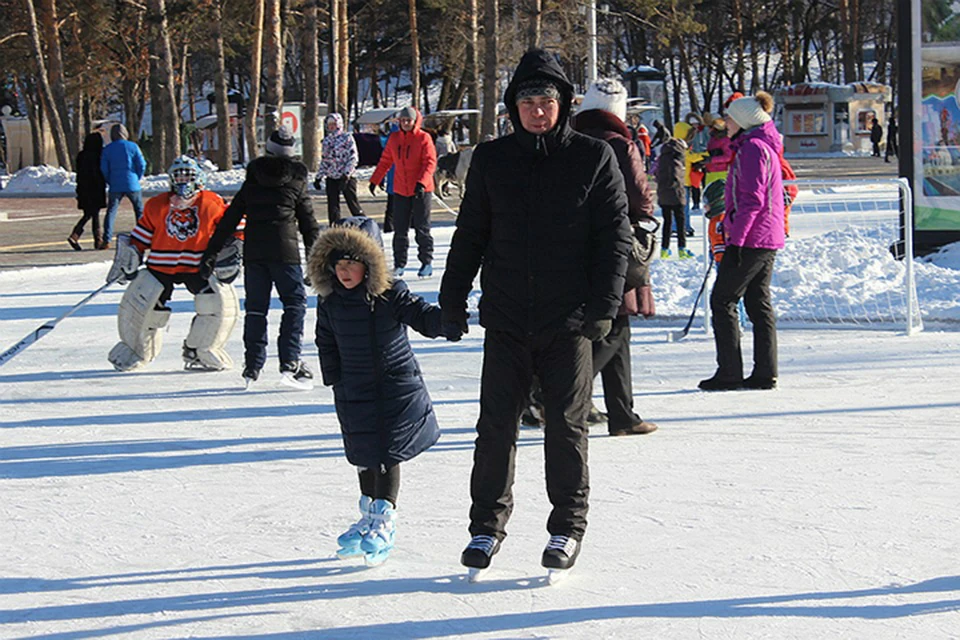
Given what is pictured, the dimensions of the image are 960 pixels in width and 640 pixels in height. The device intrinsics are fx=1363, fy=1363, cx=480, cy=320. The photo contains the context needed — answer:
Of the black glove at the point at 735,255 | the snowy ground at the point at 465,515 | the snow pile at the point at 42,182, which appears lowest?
the snowy ground at the point at 465,515

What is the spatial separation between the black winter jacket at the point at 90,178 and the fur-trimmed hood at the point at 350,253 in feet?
44.0

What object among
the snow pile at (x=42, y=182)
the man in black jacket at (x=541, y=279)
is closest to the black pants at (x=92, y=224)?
the man in black jacket at (x=541, y=279)

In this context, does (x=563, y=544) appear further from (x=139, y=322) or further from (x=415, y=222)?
(x=415, y=222)

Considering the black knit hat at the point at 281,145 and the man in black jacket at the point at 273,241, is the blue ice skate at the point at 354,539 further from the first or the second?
the black knit hat at the point at 281,145

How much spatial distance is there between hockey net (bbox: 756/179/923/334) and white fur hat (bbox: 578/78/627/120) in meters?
2.46

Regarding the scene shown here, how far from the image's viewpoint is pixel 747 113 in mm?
7387

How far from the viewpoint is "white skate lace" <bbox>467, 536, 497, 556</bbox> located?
14.0 feet

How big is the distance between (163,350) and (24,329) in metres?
1.73

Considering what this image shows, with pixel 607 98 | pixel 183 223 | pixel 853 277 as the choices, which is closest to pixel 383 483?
pixel 607 98

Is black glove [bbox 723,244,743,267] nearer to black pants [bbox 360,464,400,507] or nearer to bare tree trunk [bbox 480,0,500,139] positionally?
black pants [bbox 360,464,400,507]

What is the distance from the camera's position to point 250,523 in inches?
201

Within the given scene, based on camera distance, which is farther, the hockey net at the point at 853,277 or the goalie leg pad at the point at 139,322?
the hockey net at the point at 853,277

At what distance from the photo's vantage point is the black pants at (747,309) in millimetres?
7430

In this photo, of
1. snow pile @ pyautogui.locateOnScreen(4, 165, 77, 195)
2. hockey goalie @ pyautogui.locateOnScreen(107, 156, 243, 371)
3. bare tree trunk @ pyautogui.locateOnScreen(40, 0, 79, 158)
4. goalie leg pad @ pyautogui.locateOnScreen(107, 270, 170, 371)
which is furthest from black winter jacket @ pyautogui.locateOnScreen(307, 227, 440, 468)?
bare tree trunk @ pyautogui.locateOnScreen(40, 0, 79, 158)
